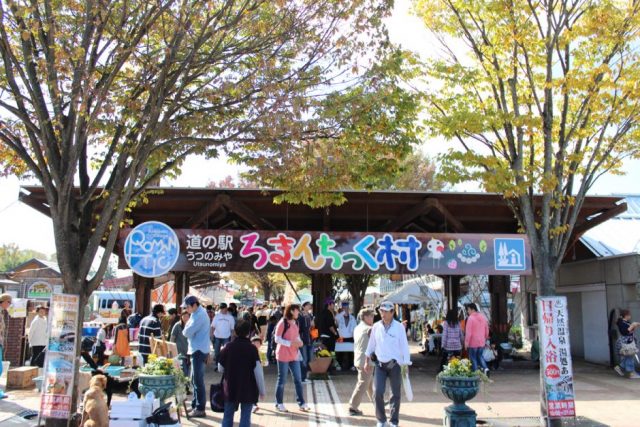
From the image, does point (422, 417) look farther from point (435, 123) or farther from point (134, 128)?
point (134, 128)

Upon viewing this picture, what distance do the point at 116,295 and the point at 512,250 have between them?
29.7 metres

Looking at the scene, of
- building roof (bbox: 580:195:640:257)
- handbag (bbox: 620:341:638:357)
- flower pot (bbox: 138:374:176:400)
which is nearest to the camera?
flower pot (bbox: 138:374:176:400)

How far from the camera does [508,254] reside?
13.4 m

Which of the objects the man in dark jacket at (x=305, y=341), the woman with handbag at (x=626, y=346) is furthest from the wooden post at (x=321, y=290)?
the woman with handbag at (x=626, y=346)

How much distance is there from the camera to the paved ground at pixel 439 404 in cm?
846

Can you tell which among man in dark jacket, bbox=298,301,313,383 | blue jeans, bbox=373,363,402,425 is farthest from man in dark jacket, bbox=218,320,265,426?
man in dark jacket, bbox=298,301,313,383

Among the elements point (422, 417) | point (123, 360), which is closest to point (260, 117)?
point (422, 417)

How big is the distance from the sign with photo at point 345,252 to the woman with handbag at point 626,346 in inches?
110

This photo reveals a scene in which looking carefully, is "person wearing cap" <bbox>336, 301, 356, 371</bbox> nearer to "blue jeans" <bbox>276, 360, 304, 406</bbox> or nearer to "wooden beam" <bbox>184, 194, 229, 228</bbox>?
"wooden beam" <bbox>184, 194, 229, 228</bbox>

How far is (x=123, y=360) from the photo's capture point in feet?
36.9

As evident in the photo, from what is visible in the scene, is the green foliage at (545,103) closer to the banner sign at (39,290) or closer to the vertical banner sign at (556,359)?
the vertical banner sign at (556,359)

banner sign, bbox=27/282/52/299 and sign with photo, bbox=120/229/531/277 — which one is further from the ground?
sign with photo, bbox=120/229/531/277

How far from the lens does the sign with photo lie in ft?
43.3

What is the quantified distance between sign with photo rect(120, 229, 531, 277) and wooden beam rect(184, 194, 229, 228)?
1.09m
